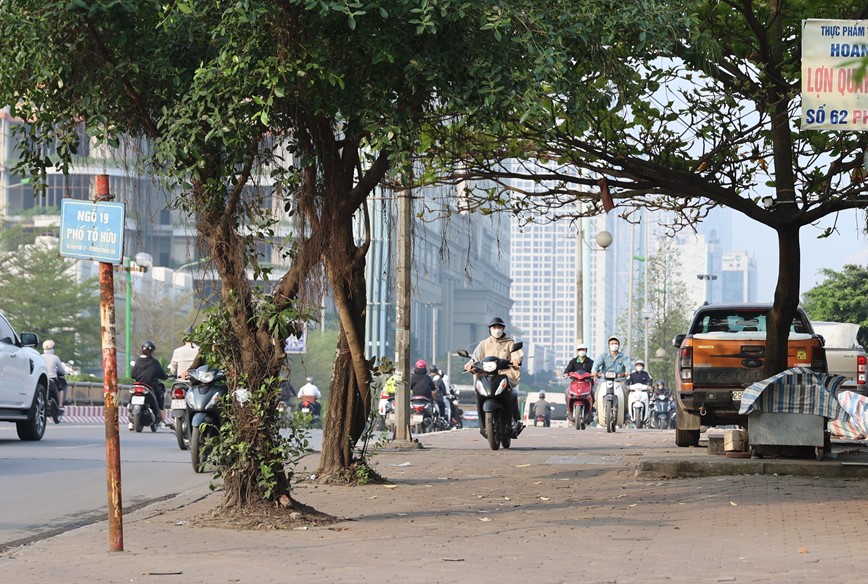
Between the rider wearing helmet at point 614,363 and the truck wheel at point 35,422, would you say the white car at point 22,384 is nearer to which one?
the truck wheel at point 35,422

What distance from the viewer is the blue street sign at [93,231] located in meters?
8.80

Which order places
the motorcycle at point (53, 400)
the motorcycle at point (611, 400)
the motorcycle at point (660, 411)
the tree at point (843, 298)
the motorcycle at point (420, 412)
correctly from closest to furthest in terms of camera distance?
the motorcycle at point (53, 400) → the motorcycle at point (611, 400) → the motorcycle at point (420, 412) → the motorcycle at point (660, 411) → the tree at point (843, 298)

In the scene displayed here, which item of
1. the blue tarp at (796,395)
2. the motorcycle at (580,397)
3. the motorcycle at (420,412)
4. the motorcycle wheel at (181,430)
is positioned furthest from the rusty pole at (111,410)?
the motorcycle at (420,412)

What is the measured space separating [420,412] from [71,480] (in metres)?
15.5

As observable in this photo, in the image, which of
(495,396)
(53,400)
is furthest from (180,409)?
(53,400)

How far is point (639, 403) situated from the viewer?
32906mm

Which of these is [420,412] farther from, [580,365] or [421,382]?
[580,365]

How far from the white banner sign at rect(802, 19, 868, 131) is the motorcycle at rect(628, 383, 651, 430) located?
2299cm

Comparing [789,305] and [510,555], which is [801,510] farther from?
[789,305]

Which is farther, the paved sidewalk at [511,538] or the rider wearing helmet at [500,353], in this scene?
the rider wearing helmet at [500,353]

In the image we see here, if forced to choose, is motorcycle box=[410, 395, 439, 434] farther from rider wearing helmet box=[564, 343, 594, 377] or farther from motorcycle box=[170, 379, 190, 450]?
motorcycle box=[170, 379, 190, 450]

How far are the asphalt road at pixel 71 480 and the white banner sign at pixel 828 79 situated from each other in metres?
6.60

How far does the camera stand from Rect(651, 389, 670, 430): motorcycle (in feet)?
131

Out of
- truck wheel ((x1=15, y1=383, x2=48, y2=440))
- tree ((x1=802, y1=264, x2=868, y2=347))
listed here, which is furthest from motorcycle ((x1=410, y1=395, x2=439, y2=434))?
tree ((x1=802, y1=264, x2=868, y2=347))
